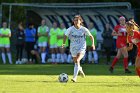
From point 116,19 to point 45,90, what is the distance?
19.7 metres

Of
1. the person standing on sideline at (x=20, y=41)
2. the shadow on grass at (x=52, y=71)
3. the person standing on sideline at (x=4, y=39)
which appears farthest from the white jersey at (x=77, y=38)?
the person standing on sideline at (x=20, y=41)

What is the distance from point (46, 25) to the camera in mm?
34344

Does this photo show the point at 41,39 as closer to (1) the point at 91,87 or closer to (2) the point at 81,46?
(2) the point at 81,46

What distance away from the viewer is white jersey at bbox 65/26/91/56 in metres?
19.7

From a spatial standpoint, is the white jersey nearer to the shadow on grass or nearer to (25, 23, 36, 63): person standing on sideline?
the shadow on grass

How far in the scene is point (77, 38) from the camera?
64.7 feet

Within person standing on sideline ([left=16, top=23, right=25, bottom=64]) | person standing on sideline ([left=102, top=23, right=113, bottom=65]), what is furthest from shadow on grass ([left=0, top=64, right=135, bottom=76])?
person standing on sideline ([left=16, top=23, right=25, bottom=64])

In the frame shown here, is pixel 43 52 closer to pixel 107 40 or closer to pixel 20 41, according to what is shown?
pixel 20 41

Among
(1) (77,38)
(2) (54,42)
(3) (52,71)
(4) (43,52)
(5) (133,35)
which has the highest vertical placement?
(5) (133,35)

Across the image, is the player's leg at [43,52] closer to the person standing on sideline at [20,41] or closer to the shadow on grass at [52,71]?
the person standing on sideline at [20,41]

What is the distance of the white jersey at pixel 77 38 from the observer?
1966 centimetres

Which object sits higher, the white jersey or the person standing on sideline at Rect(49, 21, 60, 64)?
the white jersey

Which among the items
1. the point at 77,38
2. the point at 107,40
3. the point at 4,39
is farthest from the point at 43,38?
the point at 77,38

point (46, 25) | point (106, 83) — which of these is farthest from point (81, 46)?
point (46, 25)
